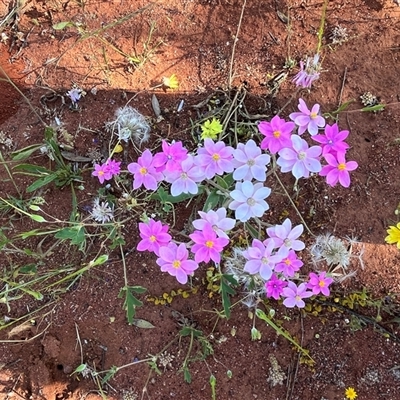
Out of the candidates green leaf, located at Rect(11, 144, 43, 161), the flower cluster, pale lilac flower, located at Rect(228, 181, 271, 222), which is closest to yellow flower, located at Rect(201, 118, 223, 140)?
the flower cluster

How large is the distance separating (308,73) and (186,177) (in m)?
0.82

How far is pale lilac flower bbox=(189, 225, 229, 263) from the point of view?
1.71 meters

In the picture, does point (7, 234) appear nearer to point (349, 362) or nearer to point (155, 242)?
point (155, 242)

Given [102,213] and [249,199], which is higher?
[249,199]

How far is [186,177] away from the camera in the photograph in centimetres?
177

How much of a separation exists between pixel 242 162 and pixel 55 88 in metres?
1.14

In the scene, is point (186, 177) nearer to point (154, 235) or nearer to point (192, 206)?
point (154, 235)

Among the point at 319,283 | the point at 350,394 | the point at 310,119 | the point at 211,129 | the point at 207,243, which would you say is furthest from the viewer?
the point at 350,394

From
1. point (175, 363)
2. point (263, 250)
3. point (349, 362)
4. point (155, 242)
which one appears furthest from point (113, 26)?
point (349, 362)

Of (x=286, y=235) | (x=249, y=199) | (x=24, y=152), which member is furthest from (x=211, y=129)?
(x=24, y=152)

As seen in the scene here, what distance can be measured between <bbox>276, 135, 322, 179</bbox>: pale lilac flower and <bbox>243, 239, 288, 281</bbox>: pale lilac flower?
0.84 ft

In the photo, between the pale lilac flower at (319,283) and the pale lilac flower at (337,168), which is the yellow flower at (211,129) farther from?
the pale lilac flower at (319,283)

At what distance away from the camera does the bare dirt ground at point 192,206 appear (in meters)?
2.24

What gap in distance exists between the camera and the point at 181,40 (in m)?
2.44
